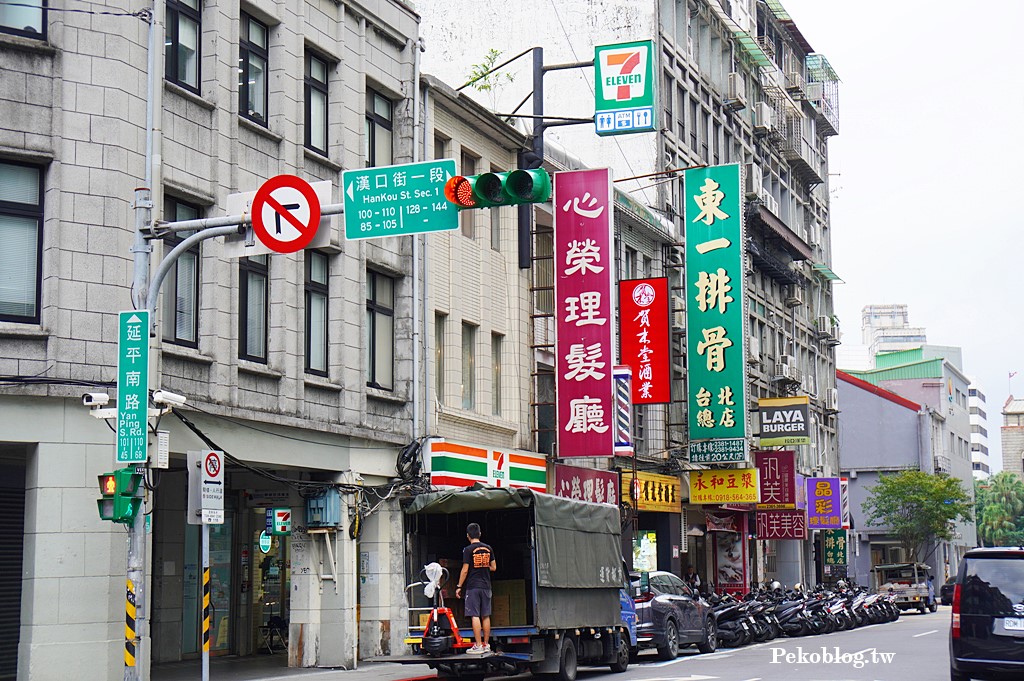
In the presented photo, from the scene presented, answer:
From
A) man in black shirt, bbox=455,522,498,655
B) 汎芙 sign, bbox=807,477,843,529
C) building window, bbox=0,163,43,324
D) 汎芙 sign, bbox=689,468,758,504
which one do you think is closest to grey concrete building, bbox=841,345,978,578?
汎芙 sign, bbox=807,477,843,529

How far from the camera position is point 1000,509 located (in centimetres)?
14062

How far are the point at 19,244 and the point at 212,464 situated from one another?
4285 millimetres

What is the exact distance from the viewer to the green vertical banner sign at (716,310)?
128 feet

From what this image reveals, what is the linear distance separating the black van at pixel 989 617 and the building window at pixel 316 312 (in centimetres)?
1157

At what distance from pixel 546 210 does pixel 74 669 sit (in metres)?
18.8

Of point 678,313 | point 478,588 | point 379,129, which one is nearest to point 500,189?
point 478,588

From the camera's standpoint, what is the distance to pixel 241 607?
26266mm

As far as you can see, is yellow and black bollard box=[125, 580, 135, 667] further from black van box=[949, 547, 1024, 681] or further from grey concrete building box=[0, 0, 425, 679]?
black van box=[949, 547, 1024, 681]

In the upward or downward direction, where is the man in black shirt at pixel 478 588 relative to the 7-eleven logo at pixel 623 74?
downward

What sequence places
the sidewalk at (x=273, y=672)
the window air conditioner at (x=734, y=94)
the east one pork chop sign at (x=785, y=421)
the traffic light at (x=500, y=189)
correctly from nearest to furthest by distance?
the traffic light at (x=500, y=189)
the sidewalk at (x=273, y=672)
the east one pork chop sign at (x=785, y=421)
the window air conditioner at (x=734, y=94)

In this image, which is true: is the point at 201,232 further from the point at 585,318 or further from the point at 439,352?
the point at 585,318

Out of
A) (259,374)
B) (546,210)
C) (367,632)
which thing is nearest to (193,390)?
(259,374)

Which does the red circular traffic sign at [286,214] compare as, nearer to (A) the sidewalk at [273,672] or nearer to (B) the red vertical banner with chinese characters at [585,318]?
(A) the sidewalk at [273,672]

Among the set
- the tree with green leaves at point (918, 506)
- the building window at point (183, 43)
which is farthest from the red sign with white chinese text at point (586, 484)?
the tree with green leaves at point (918, 506)
